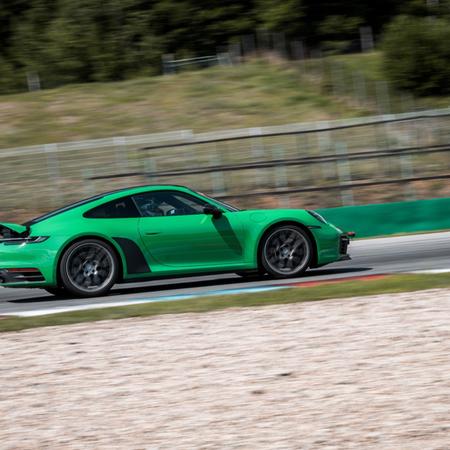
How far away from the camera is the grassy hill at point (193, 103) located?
3378 cm

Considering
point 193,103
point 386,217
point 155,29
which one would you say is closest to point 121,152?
point 386,217

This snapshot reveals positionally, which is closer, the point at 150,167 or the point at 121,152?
the point at 150,167

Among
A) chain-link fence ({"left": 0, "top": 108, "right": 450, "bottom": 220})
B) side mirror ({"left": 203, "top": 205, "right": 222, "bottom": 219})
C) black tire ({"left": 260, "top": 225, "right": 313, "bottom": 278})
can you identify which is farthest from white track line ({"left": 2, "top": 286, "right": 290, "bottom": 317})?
chain-link fence ({"left": 0, "top": 108, "right": 450, "bottom": 220})

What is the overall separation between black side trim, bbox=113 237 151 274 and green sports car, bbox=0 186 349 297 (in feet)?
0.04

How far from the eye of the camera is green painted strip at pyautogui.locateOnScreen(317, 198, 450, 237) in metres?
19.7

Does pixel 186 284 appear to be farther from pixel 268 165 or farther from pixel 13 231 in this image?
pixel 268 165

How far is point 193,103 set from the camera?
36156 millimetres

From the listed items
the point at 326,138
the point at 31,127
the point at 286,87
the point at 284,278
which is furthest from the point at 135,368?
the point at 286,87

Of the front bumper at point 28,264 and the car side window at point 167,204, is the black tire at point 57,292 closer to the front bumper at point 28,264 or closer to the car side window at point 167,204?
the front bumper at point 28,264

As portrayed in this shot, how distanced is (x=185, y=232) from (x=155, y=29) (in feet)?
160

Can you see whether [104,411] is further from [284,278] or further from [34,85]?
[34,85]

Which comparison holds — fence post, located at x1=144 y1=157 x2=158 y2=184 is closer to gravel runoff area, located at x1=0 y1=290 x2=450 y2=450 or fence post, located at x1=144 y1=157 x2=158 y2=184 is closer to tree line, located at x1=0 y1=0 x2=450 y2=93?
gravel runoff area, located at x1=0 y1=290 x2=450 y2=450

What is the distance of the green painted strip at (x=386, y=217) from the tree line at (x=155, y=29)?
113 feet

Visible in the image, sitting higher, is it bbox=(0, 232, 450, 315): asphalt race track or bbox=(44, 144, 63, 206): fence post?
bbox=(44, 144, 63, 206): fence post
